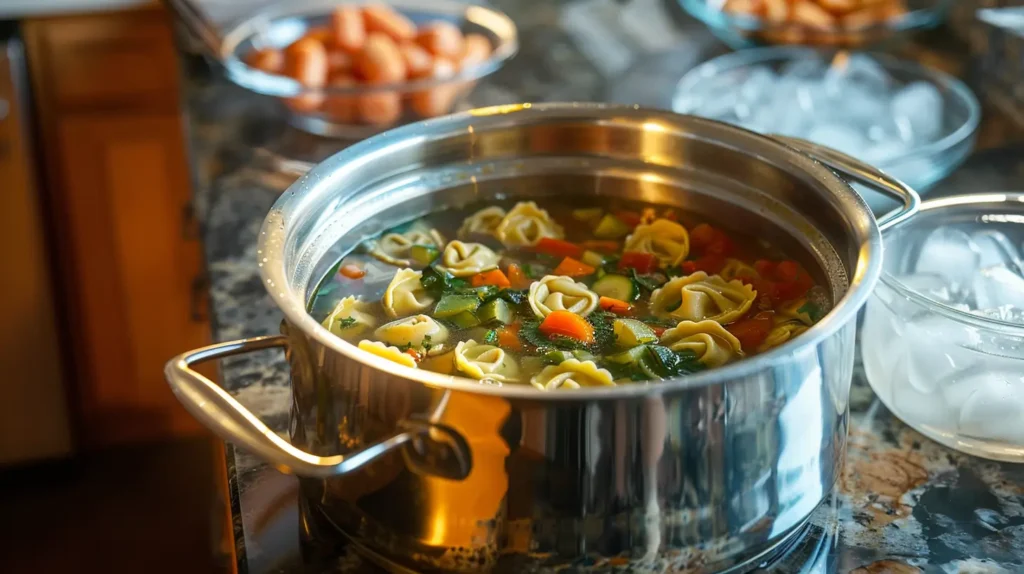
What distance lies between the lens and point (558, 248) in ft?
4.55

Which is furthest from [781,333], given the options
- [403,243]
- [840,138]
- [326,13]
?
[326,13]

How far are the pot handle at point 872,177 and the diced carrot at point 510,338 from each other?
15.7 inches

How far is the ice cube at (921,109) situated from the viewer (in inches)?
72.1

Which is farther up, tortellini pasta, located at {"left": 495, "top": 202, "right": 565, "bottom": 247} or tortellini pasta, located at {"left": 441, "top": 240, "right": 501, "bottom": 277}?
tortellini pasta, located at {"left": 495, "top": 202, "right": 565, "bottom": 247}

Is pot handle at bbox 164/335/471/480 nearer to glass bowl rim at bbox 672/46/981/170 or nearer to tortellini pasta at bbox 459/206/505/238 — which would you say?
tortellini pasta at bbox 459/206/505/238

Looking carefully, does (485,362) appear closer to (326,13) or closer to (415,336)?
(415,336)

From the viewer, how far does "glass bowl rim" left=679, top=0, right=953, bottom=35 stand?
204 centimetres

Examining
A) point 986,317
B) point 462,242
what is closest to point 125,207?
point 462,242

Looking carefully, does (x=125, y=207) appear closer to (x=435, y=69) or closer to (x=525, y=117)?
(x=435, y=69)

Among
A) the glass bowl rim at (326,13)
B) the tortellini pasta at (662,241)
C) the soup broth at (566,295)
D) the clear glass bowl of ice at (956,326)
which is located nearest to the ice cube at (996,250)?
the clear glass bowl of ice at (956,326)

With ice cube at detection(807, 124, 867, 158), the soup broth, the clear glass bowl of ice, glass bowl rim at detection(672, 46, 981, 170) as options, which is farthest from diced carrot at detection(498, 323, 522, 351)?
ice cube at detection(807, 124, 867, 158)

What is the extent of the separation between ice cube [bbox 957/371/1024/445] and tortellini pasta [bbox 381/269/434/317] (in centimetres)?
62

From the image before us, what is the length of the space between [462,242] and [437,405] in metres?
0.58

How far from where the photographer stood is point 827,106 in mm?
1895
